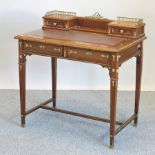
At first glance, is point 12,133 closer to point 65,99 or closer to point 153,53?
point 65,99

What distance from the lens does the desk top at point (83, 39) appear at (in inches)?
117

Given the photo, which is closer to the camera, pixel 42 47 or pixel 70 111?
pixel 42 47

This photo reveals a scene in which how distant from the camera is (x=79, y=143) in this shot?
3.25 m

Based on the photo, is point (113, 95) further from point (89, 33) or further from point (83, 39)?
point (89, 33)

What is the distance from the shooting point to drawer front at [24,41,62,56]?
317cm

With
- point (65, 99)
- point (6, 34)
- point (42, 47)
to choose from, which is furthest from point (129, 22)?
point (6, 34)

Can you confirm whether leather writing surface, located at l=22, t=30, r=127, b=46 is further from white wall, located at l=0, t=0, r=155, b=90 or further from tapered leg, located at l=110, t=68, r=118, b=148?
white wall, located at l=0, t=0, r=155, b=90

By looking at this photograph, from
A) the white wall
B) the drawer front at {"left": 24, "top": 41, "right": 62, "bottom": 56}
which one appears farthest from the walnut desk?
the white wall

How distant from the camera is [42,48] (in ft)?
10.6

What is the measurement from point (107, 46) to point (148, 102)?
1.35 metres

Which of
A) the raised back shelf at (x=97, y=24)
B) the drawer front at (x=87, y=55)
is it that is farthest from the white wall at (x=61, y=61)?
the drawer front at (x=87, y=55)

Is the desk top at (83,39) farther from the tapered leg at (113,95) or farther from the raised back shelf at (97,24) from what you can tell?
the tapered leg at (113,95)

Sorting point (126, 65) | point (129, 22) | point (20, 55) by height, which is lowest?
point (126, 65)

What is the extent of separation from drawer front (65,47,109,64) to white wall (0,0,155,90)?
120cm
